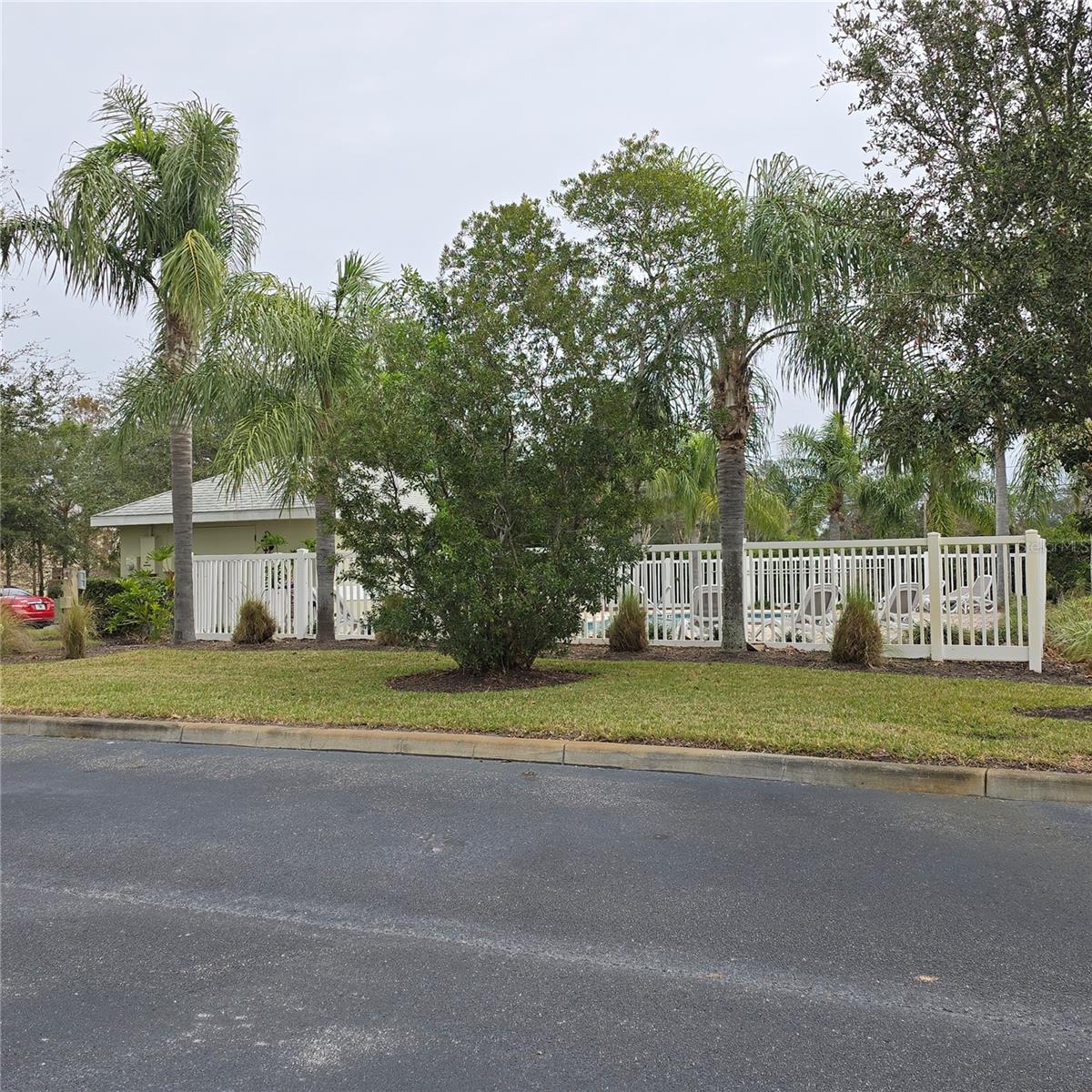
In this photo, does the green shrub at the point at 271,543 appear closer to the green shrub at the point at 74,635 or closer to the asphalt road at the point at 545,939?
the green shrub at the point at 74,635

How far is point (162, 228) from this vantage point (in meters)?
16.0

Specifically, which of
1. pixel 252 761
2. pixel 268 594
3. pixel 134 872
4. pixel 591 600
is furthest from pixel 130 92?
pixel 134 872

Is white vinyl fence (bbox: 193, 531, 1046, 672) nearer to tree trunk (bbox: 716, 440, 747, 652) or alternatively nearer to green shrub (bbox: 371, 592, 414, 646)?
tree trunk (bbox: 716, 440, 747, 652)

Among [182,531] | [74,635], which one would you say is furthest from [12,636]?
[182,531]

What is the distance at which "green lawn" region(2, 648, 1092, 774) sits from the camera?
723 centimetres

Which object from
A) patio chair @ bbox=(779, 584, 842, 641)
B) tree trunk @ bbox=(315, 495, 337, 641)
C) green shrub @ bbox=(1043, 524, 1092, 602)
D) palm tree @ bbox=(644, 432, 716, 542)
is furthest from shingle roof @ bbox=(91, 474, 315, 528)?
green shrub @ bbox=(1043, 524, 1092, 602)

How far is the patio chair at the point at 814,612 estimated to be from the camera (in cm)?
1329

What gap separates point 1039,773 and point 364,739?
517 cm

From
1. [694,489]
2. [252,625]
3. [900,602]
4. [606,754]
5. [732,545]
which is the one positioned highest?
[694,489]

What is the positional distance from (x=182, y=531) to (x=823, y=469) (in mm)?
23431

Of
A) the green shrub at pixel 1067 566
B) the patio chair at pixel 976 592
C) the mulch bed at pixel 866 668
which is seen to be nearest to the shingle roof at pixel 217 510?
the mulch bed at pixel 866 668

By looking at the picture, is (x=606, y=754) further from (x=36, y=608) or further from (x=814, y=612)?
(x=36, y=608)

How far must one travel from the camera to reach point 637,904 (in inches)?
171

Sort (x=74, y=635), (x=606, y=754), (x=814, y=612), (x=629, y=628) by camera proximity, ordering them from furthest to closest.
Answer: (x=74, y=635)
(x=629, y=628)
(x=814, y=612)
(x=606, y=754)
